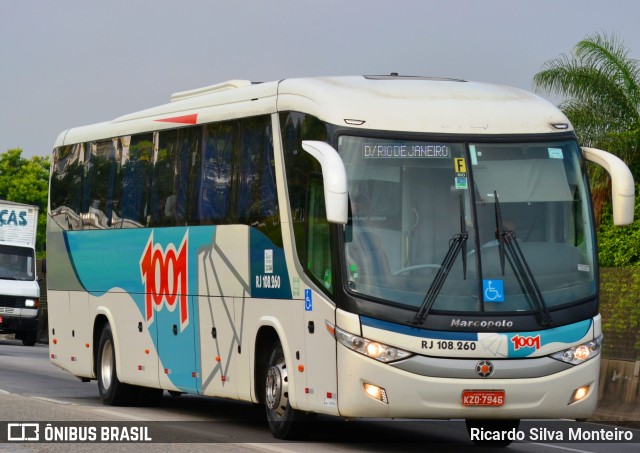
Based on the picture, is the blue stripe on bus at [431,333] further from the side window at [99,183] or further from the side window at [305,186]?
the side window at [99,183]

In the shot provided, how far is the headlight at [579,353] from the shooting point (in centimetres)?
1221

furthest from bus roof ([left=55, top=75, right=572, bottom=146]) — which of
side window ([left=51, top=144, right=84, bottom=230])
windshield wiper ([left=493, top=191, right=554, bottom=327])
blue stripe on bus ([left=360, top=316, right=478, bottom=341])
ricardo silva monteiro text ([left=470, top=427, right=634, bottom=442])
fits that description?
side window ([left=51, top=144, right=84, bottom=230])

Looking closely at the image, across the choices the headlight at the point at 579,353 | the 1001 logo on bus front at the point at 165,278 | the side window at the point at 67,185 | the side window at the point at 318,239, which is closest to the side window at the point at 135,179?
the 1001 logo on bus front at the point at 165,278

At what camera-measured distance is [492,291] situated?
477 inches

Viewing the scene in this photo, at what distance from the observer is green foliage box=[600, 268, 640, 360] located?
21.0 metres

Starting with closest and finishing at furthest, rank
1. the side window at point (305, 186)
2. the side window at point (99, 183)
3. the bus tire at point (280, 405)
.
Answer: the side window at point (305, 186) → the bus tire at point (280, 405) → the side window at point (99, 183)

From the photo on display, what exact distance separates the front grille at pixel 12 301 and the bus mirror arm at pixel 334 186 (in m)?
27.8

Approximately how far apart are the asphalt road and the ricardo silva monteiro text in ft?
0.11

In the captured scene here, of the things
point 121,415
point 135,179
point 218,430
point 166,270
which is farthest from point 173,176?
point 218,430

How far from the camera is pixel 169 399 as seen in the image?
20594 mm

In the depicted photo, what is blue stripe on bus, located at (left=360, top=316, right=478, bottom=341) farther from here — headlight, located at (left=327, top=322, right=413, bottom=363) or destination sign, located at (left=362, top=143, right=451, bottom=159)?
destination sign, located at (left=362, top=143, right=451, bottom=159)

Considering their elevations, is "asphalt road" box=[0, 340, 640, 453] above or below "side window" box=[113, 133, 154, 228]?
below

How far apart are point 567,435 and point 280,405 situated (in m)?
4.05

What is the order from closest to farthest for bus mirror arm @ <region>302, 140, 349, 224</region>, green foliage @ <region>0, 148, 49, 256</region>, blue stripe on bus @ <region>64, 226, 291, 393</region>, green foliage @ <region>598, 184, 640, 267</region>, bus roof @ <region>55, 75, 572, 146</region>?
bus mirror arm @ <region>302, 140, 349, 224</region>
bus roof @ <region>55, 75, 572, 146</region>
blue stripe on bus @ <region>64, 226, 291, 393</region>
green foliage @ <region>598, 184, 640, 267</region>
green foliage @ <region>0, 148, 49, 256</region>
